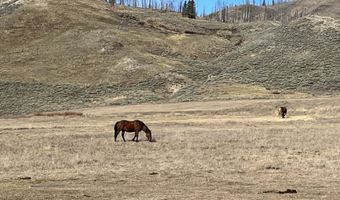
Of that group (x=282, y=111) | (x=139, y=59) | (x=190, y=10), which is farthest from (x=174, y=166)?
(x=190, y=10)

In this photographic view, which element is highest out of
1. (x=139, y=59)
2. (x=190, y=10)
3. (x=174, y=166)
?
(x=190, y=10)

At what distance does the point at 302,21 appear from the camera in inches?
4449

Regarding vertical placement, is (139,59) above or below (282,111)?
above

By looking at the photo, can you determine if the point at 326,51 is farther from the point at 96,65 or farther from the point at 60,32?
the point at 60,32

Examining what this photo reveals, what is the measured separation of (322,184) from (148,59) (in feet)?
271

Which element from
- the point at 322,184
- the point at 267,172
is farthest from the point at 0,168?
the point at 322,184

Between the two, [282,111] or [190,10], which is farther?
[190,10]

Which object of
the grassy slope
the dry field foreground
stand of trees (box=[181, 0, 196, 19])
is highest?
stand of trees (box=[181, 0, 196, 19])

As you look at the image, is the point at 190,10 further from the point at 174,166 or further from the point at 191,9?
the point at 174,166

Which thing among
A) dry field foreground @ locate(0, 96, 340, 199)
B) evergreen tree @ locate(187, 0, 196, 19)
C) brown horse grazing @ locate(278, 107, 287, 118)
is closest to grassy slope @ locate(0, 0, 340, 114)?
brown horse grazing @ locate(278, 107, 287, 118)

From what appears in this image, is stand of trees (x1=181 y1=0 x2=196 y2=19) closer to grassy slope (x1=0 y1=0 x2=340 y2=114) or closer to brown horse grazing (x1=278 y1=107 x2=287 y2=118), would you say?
grassy slope (x1=0 y1=0 x2=340 y2=114)

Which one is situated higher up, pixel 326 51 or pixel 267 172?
pixel 326 51

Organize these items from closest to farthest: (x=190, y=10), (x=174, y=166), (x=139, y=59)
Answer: (x=174, y=166) < (x=139, y=59) < (x=190, y=10)

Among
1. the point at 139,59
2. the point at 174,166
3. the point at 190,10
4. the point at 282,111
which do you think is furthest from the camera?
the point at 190,10
